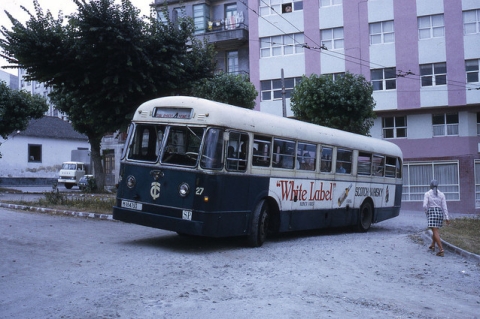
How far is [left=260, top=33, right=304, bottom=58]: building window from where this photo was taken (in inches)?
1475

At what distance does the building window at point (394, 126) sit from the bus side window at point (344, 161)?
20.9m

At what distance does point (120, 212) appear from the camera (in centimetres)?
1149

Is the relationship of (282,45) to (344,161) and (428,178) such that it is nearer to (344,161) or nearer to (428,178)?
(428,178)

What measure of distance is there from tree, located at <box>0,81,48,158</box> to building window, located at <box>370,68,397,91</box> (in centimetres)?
2197

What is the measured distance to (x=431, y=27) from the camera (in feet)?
114

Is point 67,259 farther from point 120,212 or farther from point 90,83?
point 90,83

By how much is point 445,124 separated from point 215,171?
1093 inches

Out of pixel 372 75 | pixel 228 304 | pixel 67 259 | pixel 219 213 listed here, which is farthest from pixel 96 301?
pixel 372 75

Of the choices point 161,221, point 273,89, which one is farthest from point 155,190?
point 273,89

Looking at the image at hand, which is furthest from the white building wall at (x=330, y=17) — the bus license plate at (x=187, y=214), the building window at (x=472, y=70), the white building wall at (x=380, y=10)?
the bus license plate at (x=187, y=214)

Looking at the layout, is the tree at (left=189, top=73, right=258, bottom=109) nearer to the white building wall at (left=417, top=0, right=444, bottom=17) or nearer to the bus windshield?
the white building wall at (left=417, top=0, right=444, bottom=17)

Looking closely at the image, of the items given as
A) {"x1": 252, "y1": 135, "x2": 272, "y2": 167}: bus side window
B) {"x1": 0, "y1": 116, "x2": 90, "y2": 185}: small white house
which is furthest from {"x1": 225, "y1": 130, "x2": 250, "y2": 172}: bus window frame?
{"x1": 0, "y1": 116, "x2": 90, "y2": 185}: small white house

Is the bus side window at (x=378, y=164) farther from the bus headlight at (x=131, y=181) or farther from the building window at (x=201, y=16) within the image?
the building window at (x=201, y=16)

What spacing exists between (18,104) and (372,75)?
22762mm
